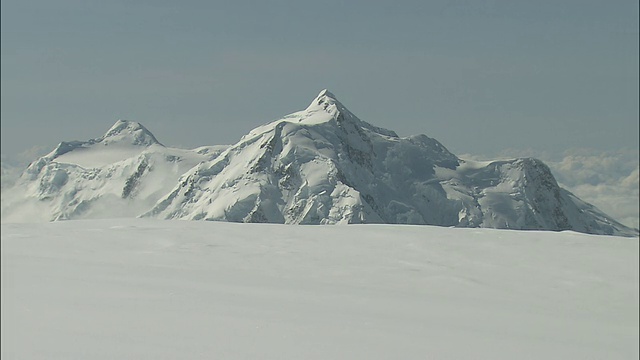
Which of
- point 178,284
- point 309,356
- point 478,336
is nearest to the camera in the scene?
point 309,356

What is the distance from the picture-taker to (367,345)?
19.6 feet

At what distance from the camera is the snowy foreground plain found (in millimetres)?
5734

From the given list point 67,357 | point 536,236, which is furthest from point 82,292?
point 536,236

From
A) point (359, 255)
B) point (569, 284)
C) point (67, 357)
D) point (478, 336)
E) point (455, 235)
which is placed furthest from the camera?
point (455, 235)

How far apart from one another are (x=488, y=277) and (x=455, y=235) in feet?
13.3

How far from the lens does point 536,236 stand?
47.1 feet

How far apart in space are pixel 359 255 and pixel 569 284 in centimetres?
316

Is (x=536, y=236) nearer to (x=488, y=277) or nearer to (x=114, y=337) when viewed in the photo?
(x=488, y=277)

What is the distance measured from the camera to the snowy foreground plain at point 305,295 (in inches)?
226

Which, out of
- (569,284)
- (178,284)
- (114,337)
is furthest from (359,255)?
(114,337)

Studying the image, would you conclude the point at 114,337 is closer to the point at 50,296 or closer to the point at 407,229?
the point at 50,296

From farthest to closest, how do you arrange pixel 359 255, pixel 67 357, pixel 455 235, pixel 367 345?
pixel 455 235 < pixel 359 255 < pixel 367 345 < pixel 67 357

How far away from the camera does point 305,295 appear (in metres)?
7.85

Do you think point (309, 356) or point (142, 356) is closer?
point (142, 356)
